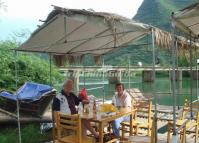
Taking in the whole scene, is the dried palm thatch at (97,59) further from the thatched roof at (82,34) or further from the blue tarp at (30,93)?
the blue tarp at (30,93)

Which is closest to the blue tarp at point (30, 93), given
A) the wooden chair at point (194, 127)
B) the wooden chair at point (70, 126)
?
the wooden chair at point (70, 126)

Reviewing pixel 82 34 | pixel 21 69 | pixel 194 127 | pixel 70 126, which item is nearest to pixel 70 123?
pixel 70 126

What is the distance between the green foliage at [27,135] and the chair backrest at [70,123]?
219cm

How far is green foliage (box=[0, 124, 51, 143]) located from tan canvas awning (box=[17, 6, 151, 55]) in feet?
5.65

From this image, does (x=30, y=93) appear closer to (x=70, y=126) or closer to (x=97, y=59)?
(x=97, y=59)

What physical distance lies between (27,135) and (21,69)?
4.99 metres

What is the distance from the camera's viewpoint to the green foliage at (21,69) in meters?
11.3

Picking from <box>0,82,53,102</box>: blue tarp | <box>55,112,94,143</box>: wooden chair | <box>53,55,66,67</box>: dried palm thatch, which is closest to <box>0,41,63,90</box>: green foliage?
<box>0,82,53,102</box>: blue tarp

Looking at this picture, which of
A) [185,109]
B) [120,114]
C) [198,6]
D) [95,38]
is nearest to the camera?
[198,6]

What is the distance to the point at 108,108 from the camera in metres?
5.89

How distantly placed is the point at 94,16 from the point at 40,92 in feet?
13.2

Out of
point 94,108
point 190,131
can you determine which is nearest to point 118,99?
point 94,108

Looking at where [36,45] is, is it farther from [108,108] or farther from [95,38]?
[108,108]

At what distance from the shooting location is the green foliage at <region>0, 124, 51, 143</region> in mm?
7367
